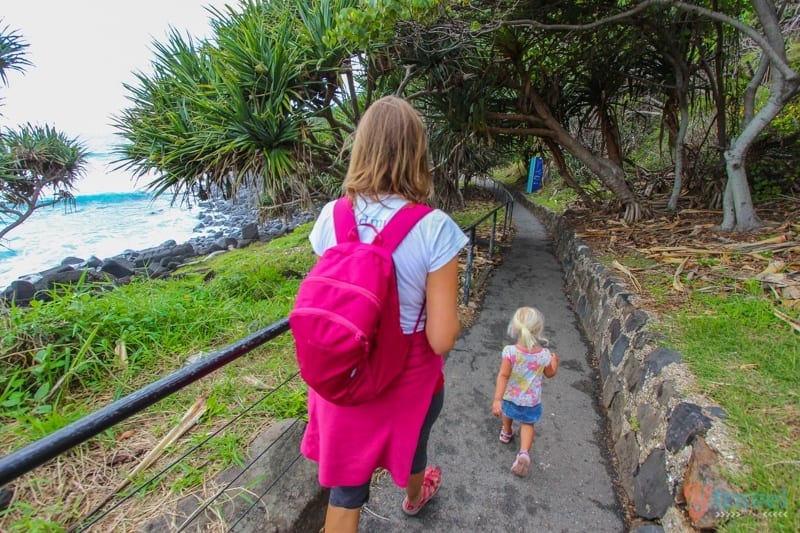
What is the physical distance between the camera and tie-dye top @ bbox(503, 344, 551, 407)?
1.98 m

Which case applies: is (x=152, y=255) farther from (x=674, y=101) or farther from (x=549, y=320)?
(x=674, y=101)

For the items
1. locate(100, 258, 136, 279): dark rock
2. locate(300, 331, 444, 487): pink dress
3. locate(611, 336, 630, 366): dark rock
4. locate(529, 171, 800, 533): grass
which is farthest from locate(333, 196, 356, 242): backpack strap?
locate(100, 258, 136, 279): dark rock

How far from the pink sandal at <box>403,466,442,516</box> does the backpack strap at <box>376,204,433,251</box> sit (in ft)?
4.46

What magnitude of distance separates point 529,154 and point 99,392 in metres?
8.17

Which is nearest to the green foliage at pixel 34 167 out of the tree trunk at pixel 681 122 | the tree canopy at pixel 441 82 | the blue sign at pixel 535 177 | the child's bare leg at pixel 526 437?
the tree canopy at pixel 441 82

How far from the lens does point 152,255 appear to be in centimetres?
1096

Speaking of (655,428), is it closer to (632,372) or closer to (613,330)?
(632,372)

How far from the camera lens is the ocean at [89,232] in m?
13.0

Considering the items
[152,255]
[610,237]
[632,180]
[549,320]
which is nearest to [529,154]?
[632,180]

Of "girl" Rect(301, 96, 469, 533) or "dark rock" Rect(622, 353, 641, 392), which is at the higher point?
"girl" Rect(301, 96, 469, 533)

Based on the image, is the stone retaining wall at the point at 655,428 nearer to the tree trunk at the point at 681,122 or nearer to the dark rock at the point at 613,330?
the dark rock at the point at 613,330

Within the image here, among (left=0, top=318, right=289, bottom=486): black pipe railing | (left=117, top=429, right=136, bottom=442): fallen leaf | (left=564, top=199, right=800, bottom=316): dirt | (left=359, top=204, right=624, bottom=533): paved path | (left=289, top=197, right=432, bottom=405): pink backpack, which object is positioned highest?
(left=289, top=197, right=432, bottom=405): pink backpack

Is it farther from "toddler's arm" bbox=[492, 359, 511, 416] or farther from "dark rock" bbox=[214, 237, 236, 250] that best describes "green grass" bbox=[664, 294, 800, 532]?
"dark rock" bbox=[214, 237, 236, 250]

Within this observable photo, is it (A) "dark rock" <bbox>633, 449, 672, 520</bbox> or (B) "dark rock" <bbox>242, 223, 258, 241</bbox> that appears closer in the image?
(A) "dark rock" <bbox>633, 449, 672, 520</bbox>
